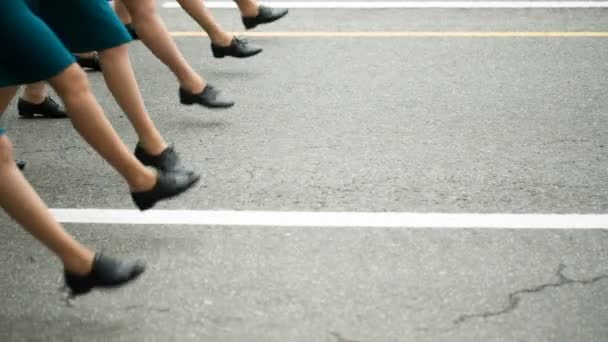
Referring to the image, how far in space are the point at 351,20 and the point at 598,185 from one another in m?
3.35

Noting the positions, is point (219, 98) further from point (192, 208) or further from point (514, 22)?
point (514, 22)

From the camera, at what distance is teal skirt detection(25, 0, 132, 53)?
3.34 m

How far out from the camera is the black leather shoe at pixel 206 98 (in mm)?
4617

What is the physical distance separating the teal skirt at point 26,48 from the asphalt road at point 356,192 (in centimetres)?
89

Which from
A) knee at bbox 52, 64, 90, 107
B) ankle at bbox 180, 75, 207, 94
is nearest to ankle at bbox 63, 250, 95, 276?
knee at bbox 52, 64, 90, 107

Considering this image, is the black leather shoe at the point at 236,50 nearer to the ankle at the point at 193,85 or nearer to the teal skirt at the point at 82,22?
the ankle at the point at 193,85

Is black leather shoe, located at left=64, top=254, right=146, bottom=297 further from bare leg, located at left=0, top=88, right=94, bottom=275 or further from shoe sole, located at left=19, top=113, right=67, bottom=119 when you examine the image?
shoe sole, located at left=19, top=113, right=67, bottom=119

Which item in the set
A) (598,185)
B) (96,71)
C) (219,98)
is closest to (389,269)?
(598,185)

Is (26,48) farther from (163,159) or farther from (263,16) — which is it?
(263,16)

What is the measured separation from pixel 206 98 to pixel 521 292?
2242 millimetres

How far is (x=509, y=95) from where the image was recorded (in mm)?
5160

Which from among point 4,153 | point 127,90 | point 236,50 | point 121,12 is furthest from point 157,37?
point 4,153

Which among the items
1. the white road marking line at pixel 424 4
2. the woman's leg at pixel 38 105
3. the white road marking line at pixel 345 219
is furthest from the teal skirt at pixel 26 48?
the white road marking line at pixel 424 4

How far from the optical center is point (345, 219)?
12.1 feet
